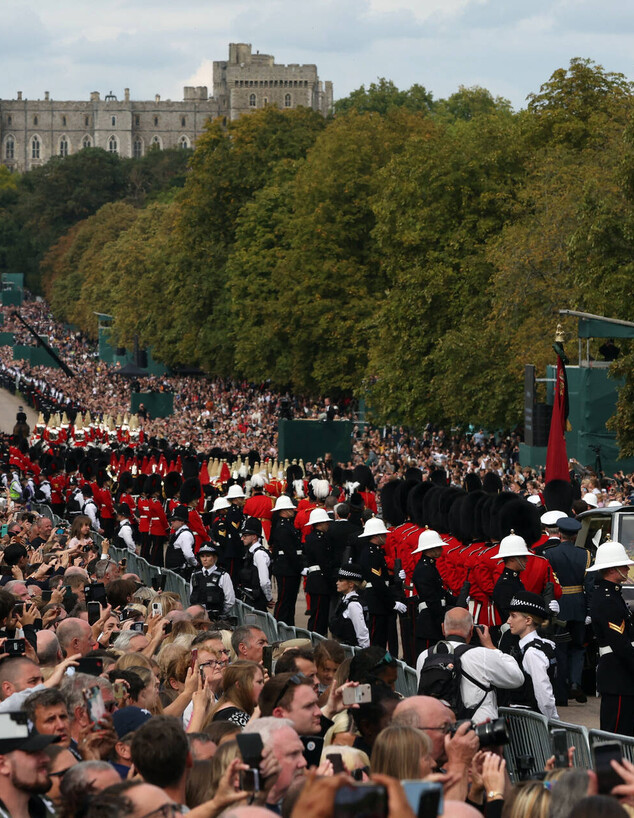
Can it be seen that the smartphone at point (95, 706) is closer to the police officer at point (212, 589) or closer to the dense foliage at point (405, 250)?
the police officer at point (212, 589)

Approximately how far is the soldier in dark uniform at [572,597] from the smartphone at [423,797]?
8.97 meters

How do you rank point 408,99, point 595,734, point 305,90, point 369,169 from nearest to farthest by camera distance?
point 595,734
point 369,169
point 408,99
point 305,90

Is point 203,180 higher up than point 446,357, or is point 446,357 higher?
point 203,180

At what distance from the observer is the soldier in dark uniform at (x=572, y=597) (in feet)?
43.4

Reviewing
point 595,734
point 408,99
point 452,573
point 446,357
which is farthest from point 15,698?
point 408,99

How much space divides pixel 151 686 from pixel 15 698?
922mm

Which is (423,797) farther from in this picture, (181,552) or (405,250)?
(405,250)

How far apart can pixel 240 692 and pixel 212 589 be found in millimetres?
6175

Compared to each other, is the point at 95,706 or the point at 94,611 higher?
the point at 95,706

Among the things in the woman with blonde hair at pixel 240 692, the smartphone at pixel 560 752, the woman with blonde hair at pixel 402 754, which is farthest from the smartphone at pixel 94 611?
the woman with blonde hair at pixel 402 754

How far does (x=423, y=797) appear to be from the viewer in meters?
4.09

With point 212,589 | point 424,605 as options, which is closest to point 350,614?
point 424,605

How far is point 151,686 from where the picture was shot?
7965mm

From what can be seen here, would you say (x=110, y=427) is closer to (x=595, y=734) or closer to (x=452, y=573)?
(x=452, y=573)
